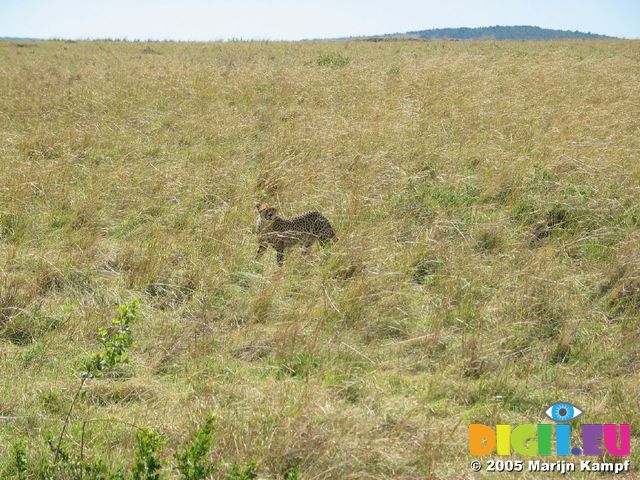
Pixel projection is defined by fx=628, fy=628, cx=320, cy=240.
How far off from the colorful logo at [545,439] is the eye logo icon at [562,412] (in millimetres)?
46

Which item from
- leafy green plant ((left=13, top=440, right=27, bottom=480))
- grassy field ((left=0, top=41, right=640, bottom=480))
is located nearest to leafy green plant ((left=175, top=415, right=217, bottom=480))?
grassy field ((left=0, top=41, right=640, bottom=480))

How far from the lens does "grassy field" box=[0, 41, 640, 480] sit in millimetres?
2885

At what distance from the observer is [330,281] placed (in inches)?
167

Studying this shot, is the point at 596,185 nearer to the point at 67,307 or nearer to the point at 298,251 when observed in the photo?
the point at 298,251

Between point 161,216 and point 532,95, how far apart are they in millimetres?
6431

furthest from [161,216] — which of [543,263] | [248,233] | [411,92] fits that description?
[411,92]

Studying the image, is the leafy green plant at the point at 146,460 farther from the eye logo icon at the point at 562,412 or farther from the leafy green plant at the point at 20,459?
the eye logo icon at the point at 562,412

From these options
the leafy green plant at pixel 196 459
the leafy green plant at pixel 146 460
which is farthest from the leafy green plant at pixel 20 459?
the leafy green plant at pixel 196 459

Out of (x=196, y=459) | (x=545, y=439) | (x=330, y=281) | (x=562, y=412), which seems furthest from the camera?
(x=330, y=281)

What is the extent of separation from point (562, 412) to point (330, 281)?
69.0 inches

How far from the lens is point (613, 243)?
4754mm

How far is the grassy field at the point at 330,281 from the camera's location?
9.46ft

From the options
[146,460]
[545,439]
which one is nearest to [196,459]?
[146,460]

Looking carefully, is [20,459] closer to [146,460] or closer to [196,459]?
[146,460]
